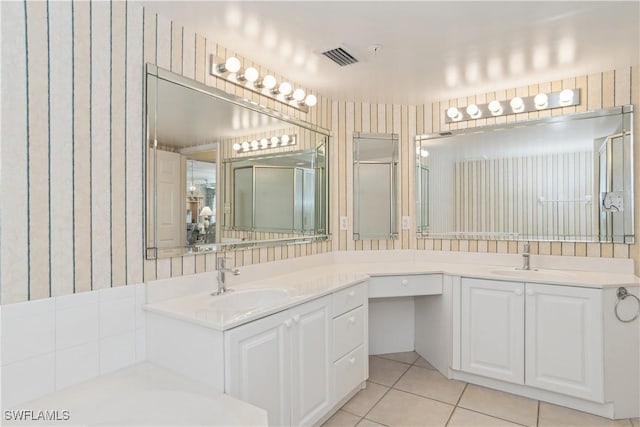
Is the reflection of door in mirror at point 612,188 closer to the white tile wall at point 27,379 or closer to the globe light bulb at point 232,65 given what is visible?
the globe light bulb at point 232,65

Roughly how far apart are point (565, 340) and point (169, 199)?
243 cm

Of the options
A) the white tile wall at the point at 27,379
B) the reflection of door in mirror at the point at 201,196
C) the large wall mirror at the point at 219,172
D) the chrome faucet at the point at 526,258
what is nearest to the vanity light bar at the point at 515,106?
the chrome faucet at the point at 526,258

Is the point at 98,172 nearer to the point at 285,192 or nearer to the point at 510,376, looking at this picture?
the point at 285,192

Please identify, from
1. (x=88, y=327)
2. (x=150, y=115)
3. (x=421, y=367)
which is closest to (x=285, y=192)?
(x=150, y=115)

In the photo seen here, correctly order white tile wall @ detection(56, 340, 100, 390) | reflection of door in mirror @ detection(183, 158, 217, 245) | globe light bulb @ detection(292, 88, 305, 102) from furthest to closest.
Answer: globe light bulb @ detection(292, 88, 305, 102), reflection of door in mirror @ detection(183, 158, 217, 245), white tile wall @ detection(56, 340, 100, 390)

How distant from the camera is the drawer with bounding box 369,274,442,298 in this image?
250cm

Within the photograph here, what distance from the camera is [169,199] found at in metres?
1.74

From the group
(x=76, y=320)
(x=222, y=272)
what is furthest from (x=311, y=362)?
(x=76, y=320)

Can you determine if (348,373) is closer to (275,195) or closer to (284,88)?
(275,195)

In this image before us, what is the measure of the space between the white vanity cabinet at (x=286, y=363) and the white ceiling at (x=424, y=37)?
1.44 meters

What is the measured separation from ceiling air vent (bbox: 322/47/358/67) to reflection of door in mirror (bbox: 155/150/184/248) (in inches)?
42.0

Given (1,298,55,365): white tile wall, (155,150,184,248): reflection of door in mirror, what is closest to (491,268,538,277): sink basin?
(155,150,184,248): reflection of door in mirror

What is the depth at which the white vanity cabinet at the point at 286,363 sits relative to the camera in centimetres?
143

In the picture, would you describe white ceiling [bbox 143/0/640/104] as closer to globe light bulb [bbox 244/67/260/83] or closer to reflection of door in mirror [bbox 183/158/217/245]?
globe light bulb [bbox 244/67/260/83]
